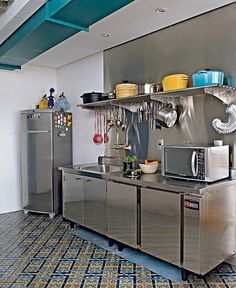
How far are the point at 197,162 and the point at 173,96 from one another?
97cm

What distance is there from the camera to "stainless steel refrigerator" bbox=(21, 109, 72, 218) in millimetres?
4496

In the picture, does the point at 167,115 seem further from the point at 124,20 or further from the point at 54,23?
the point at 54,23

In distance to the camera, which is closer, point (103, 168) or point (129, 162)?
point (129, 162)

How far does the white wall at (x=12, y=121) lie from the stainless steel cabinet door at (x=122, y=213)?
7.72 ft

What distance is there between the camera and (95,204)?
3.49 m

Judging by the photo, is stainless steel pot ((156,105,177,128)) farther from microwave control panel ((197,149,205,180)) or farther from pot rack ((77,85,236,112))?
microwave control panel ((197,149,205,180))

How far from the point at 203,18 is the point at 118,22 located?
911 millimetres

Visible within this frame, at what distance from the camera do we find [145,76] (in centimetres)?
371

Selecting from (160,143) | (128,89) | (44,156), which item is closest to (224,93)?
(160,143)

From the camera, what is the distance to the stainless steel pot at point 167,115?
325cm

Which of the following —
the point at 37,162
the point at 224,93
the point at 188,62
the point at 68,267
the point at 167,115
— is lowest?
the point at 68,267

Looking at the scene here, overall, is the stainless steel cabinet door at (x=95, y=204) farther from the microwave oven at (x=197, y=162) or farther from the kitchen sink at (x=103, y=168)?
the microwave oven at (x=197, y=162)

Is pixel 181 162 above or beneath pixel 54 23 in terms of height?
beneath

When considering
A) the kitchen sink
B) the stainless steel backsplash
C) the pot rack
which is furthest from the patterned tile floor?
the pot rack
